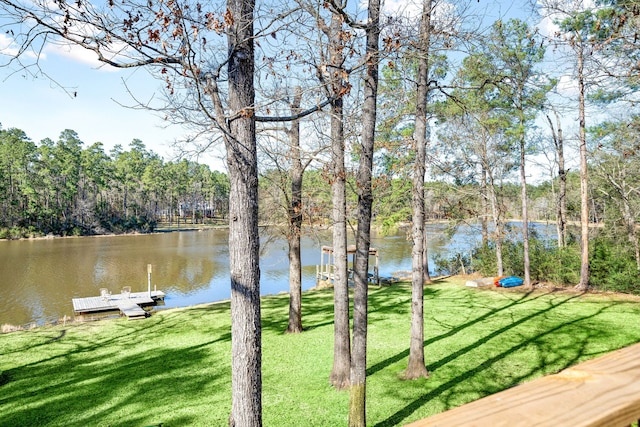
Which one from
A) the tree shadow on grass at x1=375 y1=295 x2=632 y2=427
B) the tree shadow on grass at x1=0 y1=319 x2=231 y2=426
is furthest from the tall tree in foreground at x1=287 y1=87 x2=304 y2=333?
the tree shadow on grass at x1=375 y1=295 x2=632 y2=427

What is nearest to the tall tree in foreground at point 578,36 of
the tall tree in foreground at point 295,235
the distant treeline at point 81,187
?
the tall tree in foreground at point 295,235

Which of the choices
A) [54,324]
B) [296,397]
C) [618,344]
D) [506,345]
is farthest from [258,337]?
[54,324]

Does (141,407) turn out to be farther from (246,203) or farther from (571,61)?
(571,61)

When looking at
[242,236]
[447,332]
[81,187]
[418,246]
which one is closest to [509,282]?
[447,332]

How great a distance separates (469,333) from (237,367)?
734 centimetres

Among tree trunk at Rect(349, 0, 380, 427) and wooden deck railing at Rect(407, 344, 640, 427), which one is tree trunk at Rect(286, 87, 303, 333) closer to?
tree trunk at Rect(349, 0, 380, 427)

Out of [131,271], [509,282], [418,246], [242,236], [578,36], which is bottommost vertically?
[131,271]

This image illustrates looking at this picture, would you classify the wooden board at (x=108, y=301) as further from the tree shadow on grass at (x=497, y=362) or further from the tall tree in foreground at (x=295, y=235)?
the tree shadow on grass at (x=497, y=362)

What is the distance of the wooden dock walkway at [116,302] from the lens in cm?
1505

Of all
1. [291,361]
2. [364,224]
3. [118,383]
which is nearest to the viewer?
[364,224]

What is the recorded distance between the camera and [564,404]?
2.22ft

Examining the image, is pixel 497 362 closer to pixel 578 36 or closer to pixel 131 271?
pixel 578 36

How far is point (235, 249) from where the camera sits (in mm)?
3326

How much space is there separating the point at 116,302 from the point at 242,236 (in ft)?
50.5
